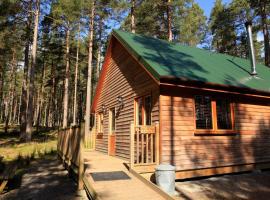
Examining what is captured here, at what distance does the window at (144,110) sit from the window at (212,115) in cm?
163

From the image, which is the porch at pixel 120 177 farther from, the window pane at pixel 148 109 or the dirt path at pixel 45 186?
the window pane at pixel 148 109

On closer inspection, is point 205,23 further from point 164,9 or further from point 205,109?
point 205,109

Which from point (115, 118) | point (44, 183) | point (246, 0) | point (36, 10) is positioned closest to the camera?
point (44, 183)

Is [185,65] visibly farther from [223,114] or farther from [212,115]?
[223,114]

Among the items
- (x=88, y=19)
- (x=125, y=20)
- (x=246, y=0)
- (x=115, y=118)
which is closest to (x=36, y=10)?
(x=88, y=19)

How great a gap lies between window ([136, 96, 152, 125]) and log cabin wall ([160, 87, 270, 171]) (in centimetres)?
107

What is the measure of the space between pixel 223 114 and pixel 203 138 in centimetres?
134

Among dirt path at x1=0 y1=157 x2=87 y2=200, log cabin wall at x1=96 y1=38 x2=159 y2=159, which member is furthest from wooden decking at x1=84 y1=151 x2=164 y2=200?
log cabin wall at x1=96 y1=38 x2=159 y2=159

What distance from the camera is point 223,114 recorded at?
878 centimetres

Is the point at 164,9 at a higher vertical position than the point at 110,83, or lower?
higher

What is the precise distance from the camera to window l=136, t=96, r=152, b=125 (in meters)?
8.81

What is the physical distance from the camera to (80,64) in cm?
3341

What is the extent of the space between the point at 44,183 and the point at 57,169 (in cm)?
223

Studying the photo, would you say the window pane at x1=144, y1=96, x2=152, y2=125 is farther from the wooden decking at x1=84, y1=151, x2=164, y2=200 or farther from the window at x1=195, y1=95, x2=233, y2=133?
the wooden decking at x1=84, y1=151, x2=164, y2=200
